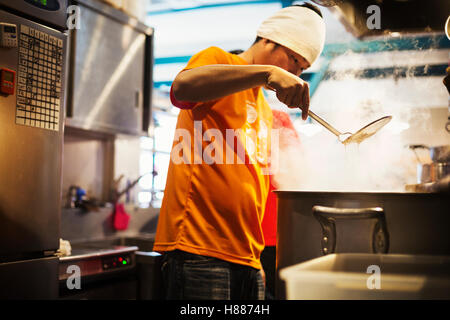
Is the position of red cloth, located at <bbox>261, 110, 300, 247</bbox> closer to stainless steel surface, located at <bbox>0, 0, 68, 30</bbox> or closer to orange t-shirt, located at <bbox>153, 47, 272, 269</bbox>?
orange t-shirt, located at <bbox>153, 47, 272, 269</bbox>

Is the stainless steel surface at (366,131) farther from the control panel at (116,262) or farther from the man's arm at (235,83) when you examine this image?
the control panel at (116,262)

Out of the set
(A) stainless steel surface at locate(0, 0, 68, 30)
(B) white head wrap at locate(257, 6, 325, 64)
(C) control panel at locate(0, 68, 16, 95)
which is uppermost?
(A) stainless steel surface at locate(0, 0, 68, 30)

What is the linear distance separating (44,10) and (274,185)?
3.36 ft

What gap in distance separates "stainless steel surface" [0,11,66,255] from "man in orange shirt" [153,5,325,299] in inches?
22.9

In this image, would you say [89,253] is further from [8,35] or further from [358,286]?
[358,286]

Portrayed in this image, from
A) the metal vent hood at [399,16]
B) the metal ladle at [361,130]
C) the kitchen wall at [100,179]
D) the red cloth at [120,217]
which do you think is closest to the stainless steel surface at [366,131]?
the metal ladle at [361,130]

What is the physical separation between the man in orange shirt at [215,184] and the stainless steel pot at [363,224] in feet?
0.78

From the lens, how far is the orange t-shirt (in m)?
1.07

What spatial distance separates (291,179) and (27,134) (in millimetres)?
911

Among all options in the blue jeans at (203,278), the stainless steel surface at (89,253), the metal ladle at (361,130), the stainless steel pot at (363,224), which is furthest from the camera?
the stainless steel surface at (89,253)

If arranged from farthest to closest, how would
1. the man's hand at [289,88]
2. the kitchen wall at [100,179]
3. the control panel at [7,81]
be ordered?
the kitchen wall at [100,179] → the control panel at [7,81] → the man's hand at [289,88]

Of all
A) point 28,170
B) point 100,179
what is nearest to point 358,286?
point 28,170

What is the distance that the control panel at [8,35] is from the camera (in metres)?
1.39

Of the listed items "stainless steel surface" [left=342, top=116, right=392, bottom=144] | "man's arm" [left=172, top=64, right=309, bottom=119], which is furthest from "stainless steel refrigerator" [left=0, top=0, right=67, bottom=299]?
"stainless steel surface" [left=342, top=116, right=392, bottom=144]
